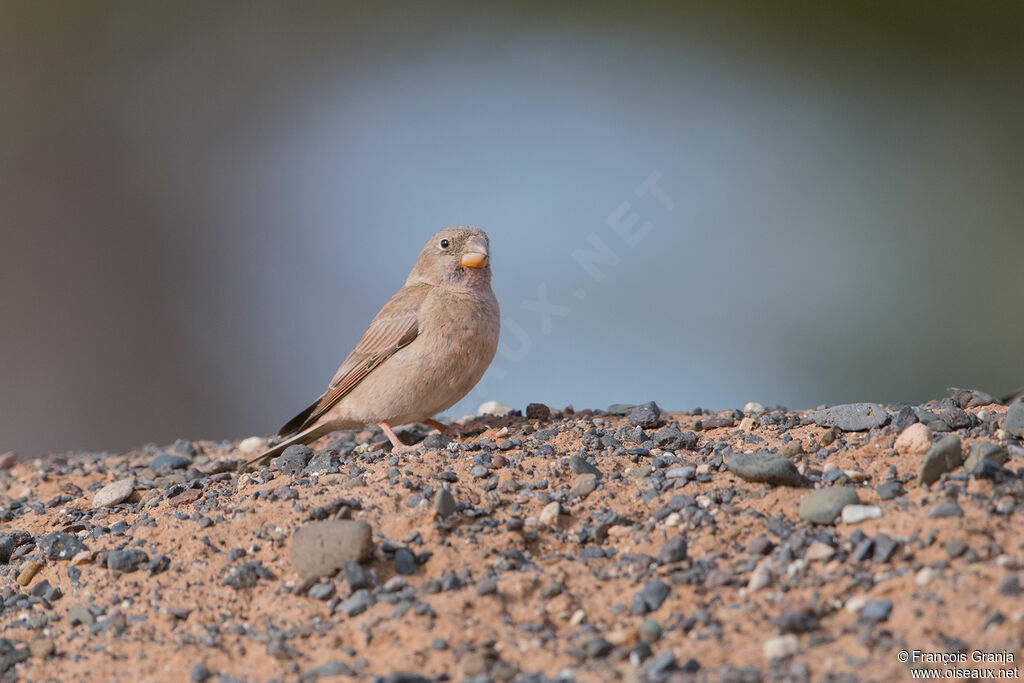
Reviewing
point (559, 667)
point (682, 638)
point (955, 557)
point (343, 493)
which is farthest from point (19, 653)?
point (955, 557)

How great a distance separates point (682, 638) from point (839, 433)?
1.58m

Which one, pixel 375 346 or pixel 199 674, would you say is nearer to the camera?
pixel 199 674

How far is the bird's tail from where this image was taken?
15.9 ft

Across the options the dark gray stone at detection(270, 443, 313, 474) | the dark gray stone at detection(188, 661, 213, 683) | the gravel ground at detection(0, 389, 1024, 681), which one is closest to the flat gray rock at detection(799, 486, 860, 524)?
the gravel ground at detection(0, 389, 1024, 681)

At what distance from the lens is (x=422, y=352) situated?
4.85m

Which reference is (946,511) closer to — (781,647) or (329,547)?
(781,647)

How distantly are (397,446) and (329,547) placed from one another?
1550 mm

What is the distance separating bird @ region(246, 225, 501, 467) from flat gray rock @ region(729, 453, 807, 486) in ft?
5.84

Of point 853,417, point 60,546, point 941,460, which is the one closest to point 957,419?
point 853,417

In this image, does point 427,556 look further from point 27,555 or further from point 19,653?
point 27,555

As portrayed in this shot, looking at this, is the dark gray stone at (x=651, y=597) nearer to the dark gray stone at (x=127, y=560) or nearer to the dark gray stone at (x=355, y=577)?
the dark gray stone at (x=355, y=577)

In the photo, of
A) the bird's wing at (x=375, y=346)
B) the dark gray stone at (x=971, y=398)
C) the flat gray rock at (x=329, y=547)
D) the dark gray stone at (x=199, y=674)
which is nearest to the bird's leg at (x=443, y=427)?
the bird's wing at (x=375, y=346)

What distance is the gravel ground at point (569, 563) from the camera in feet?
8.32

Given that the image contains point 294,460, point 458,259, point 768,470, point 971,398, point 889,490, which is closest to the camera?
point 889,490
